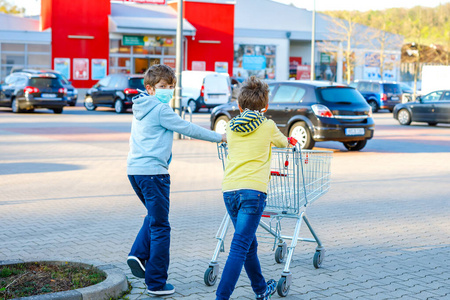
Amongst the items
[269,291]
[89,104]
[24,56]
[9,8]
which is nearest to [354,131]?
[269,291]

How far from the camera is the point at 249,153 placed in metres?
4.36

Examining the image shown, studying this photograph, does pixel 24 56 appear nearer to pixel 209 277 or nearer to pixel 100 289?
pixel 209 277

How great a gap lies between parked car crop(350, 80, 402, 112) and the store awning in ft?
43.5

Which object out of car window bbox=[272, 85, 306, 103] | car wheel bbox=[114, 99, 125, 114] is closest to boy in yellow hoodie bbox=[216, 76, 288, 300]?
car window bbox=[272, 85, 306, 103]

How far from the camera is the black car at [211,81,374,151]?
48.1ft

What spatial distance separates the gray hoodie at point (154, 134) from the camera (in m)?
4.67

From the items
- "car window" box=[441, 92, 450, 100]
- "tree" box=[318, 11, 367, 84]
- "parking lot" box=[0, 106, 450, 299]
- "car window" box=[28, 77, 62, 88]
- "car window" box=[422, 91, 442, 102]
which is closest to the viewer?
"parking lot" box=[0, 106, 450, 299]

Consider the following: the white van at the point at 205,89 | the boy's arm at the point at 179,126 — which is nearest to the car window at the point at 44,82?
the white van at the point at 205,89

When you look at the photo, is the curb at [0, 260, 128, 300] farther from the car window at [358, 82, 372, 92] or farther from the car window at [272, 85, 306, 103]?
the car window at [358, 82, 372, 92]

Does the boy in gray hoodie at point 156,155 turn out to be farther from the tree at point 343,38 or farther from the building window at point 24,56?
the tree at point 343,38

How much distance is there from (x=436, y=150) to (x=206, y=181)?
7994 mm

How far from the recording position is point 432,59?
186ft

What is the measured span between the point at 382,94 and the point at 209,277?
3115 centimetres

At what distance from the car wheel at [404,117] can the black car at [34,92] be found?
13539 mm
